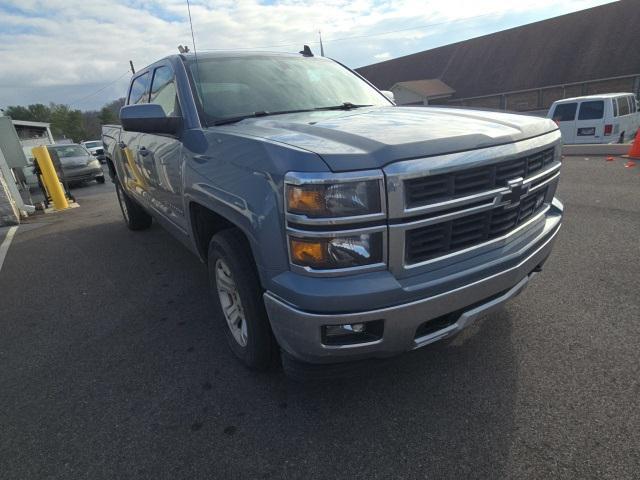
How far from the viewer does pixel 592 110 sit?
1070 centimetres

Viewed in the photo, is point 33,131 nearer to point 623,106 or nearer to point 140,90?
point 140,90

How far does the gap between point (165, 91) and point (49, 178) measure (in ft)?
27.1

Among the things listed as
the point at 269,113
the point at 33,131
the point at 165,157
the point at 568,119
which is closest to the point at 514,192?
the point at 269,113

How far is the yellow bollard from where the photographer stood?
9.76 m

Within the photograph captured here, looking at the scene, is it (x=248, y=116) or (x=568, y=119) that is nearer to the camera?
(x=248, y=116)

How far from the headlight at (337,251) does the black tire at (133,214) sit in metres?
4.82

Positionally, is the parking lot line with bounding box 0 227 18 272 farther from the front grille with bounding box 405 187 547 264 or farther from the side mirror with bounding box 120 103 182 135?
the front grille with bounding box 405 187 547 264

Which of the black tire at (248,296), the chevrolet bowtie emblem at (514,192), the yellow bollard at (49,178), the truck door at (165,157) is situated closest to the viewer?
the chevrolet bowtie emblem at (514,192)

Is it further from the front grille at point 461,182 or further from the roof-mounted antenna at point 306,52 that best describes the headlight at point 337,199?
the roof-mounted antenna at point 306,52

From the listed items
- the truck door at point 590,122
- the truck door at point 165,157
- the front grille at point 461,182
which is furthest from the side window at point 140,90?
the truck door at point 590,122

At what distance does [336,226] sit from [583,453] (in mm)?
1525

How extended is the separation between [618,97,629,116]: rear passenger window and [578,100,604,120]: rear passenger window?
0.72 meters

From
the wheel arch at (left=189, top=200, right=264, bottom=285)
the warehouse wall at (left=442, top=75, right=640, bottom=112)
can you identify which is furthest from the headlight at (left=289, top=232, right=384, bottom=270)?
the warehouse wall at (left=442, top=75, right=640, bottom=112)

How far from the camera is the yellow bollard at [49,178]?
32.0ft
